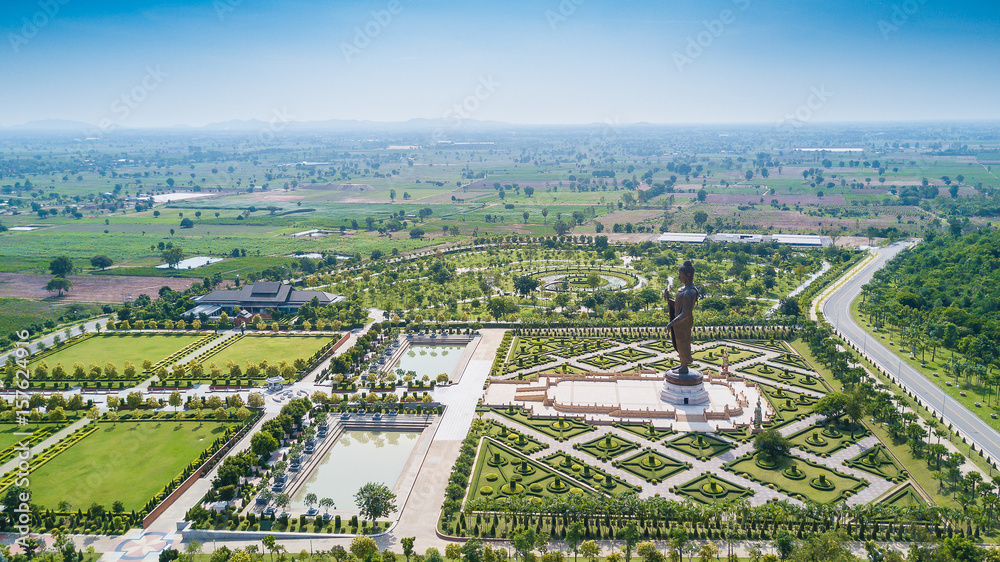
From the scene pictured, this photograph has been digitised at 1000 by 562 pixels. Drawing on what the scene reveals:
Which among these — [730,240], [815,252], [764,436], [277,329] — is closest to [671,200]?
[730,240]

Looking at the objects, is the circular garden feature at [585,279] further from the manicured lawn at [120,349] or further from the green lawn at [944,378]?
the manicured lawn at [120,349]

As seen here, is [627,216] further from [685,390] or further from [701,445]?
[701,445]

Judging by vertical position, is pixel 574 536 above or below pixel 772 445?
below

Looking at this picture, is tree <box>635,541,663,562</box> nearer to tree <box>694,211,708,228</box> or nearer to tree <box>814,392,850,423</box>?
tree <box>814,392,850,423</box>

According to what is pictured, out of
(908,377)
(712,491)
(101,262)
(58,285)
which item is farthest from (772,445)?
(101,262)

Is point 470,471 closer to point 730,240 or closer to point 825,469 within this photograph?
point 825,469

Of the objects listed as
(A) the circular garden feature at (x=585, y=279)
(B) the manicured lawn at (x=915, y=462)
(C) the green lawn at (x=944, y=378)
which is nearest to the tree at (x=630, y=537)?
(B) the manicured lawn at (x=915, y=462)

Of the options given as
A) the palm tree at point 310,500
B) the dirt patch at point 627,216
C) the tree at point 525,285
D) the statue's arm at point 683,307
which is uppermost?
the statue's arm at point 683,307
